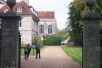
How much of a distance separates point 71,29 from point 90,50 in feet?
123

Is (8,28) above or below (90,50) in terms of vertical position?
above

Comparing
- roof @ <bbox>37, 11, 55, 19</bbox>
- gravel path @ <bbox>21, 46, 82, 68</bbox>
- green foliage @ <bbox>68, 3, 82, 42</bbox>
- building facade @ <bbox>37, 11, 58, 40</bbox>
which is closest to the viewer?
gravel path @ <bbox>21, 46, 82, 68</bbox>

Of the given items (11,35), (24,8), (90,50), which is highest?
(24,8)

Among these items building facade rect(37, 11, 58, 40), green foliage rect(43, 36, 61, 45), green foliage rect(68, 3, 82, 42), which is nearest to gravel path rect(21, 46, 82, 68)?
green foliage rect(68, 3, 82, 42)

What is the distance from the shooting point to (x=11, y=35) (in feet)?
27.8

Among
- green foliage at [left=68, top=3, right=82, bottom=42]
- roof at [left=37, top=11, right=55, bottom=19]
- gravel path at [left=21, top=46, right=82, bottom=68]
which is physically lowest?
gravel path at [left=21, top=46, right=82, bottom=68]

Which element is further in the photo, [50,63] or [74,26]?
[74,26]

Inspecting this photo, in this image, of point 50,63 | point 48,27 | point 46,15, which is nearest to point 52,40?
point 48,27

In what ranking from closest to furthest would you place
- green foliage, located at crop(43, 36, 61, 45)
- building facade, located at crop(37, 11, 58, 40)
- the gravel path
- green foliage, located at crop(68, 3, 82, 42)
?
the gravel path < green foliage, located at crop(68, 3, 82, 42) < green foliage, located at crop(43, 36, 61, 45) < building facade, located at crop(37, 11, 58, 40)

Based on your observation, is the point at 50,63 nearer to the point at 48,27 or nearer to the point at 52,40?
the point at 52,40

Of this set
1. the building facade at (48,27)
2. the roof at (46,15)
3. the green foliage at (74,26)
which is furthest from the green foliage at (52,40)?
the roof at (46,15)

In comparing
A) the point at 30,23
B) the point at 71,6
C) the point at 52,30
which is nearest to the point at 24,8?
the point at 30,23

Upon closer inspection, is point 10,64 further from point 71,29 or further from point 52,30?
A: point 52,30

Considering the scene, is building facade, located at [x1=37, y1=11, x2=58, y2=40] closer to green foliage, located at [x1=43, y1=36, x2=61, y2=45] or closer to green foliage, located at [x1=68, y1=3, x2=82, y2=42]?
green foliage, located at [x1=43, y1=36, x2=61, y2=45]
